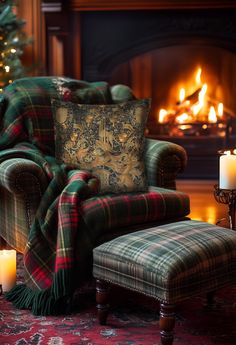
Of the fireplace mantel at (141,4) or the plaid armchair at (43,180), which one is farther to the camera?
the fireplace mantel at (141,4)

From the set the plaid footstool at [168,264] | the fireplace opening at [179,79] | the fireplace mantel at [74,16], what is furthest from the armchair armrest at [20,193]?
the fireplace opening at [179,79]

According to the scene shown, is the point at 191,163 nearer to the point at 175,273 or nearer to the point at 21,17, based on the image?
the point at 21,17

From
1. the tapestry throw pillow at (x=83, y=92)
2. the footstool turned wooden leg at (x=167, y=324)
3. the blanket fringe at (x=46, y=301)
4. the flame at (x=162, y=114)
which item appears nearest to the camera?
the footstool turned wooden leg at (x=167, y=324)

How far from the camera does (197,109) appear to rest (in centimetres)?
557

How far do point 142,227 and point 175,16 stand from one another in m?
2.90

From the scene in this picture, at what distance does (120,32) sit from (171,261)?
348 cm

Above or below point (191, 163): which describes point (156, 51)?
above

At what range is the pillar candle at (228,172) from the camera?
2.64m

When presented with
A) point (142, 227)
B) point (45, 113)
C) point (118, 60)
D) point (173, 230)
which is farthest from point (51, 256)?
point (118, 60)

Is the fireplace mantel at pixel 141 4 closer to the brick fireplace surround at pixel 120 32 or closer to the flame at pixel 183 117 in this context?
the brick fireplace surround at pixel 120 32

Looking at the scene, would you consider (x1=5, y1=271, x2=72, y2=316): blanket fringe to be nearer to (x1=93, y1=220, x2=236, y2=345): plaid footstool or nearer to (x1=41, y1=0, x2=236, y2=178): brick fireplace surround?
(x1=93, y1=220, x2=236, y2=345): plaid footstool

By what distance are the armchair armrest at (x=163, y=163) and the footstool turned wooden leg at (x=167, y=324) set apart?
3.30 ft

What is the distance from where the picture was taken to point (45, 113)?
10.3ft

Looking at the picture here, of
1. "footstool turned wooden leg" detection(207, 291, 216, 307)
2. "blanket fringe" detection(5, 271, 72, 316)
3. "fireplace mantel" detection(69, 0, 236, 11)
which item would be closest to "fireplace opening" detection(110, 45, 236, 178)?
"fireplace mantel" detection(69, 0, 236, 11)
